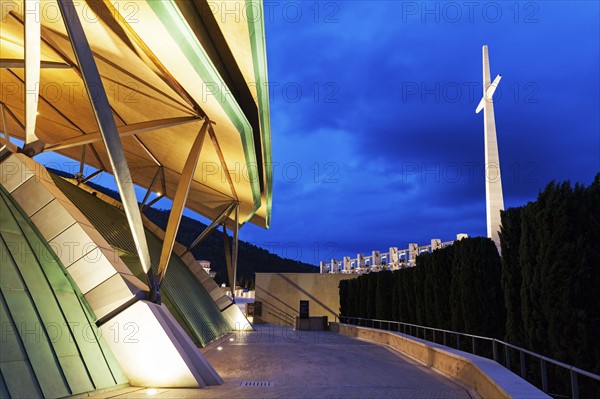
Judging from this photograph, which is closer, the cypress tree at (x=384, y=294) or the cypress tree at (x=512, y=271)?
the cypress tree at (x=512, y=271)

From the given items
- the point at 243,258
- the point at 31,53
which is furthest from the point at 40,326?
the point at 243,258

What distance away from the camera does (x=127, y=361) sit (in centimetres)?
979

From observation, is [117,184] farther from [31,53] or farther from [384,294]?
[384,294]

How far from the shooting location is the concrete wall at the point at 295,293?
1746 inches

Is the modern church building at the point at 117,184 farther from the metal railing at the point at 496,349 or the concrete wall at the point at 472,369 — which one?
the metal railing at the point at 496,349

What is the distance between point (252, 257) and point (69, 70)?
155m

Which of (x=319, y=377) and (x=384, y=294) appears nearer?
(x=319, y=377)

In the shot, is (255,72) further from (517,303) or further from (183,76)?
(517,303)

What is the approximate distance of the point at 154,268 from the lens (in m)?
18.2

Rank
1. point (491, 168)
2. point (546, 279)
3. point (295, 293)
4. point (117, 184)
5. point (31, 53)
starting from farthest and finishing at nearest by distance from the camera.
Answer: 1. point (295, 293)
2. point (491, 168)
3. point (117, 184)
4. point (546, 279)
5. point (31, 53)

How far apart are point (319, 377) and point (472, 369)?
3573mm

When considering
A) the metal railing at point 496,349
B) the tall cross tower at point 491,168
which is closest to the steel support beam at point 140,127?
the metal railing at point 496,349

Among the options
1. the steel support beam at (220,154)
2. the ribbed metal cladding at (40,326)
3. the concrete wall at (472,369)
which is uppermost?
the steel support beam at (220,154)

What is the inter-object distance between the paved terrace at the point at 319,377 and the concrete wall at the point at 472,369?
29 cm
